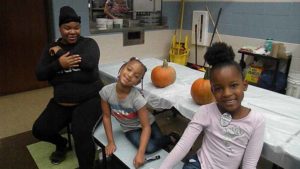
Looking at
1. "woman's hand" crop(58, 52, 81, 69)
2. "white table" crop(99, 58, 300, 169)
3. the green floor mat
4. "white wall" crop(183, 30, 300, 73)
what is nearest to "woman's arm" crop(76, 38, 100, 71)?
"woman's hand" crop(58, 52, 81, 69)

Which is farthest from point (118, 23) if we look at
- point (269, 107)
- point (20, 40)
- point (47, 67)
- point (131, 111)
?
point (269, 107)

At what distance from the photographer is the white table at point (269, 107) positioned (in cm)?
111

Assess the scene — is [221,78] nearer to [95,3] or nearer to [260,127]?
[260,127]

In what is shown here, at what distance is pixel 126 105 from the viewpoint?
1.51 metres

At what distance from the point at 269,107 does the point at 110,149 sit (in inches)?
37.3

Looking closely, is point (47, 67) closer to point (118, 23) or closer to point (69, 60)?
point (69, 60)

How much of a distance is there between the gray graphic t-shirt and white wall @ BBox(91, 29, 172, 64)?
97.2 inches

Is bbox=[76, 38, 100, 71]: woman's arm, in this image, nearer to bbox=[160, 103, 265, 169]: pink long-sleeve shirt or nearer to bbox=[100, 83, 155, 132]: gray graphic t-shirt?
bbox=[100, 83, 155, 132]: gray graphic t-shirt

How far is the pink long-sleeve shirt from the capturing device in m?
1.15

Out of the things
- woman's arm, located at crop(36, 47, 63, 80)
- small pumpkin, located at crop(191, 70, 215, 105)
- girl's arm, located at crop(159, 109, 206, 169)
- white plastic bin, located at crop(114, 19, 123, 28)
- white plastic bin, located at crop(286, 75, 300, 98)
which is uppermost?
white plastic bin, located at crop(114, 19, 123, 28)

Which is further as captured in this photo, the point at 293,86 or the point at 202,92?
the point at 293,86

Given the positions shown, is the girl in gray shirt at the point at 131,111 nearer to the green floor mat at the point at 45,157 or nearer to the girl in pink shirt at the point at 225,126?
the girl in pink shirt at the point at 225,126

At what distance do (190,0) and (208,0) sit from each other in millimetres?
396

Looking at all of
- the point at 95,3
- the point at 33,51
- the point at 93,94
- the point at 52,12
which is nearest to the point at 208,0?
the point at 95,3
